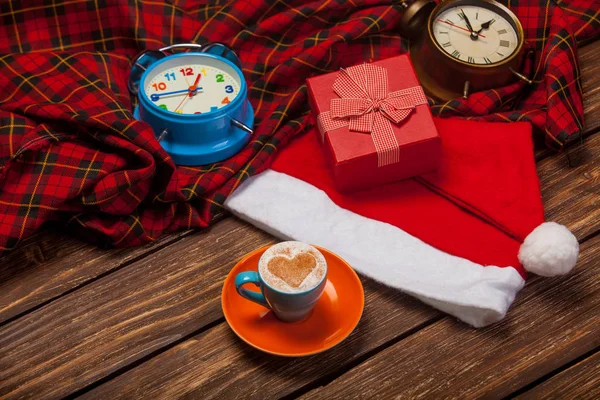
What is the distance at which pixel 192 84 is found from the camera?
3.84 ft

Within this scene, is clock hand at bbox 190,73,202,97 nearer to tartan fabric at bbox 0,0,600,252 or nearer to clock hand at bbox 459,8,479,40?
tartan fabric at bbox 0,0,600,252

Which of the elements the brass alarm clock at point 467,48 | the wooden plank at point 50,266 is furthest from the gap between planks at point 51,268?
the brass alarm clock at point 467,48

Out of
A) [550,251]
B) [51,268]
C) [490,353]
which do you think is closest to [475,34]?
[550,251]

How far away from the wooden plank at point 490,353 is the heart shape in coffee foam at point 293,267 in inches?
6.3

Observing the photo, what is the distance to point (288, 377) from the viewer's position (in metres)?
0.92

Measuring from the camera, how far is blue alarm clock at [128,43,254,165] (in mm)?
1122

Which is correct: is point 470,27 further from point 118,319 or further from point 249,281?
point 118,319

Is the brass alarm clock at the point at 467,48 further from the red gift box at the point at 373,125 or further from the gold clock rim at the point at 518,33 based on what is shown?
the red gift box at the point at 373,125

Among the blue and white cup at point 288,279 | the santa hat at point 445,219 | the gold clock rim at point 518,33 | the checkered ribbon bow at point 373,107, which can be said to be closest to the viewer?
the blue and white cup at point 288,279

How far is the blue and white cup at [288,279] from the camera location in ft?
2.82

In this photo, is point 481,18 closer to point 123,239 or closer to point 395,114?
point 395,114

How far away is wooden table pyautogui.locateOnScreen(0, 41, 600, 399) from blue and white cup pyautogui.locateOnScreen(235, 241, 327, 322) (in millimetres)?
94

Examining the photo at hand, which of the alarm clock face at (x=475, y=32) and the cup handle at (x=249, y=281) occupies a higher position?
the alarm clock face at (x=475, y=32)

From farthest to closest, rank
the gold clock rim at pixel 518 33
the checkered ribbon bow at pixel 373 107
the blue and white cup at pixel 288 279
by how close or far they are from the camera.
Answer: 1. the gold clock rim at pixel 518 33
2. the checkered ribbon bow at pixel 373 107
3. the blue and white cup at pixel 288 279
